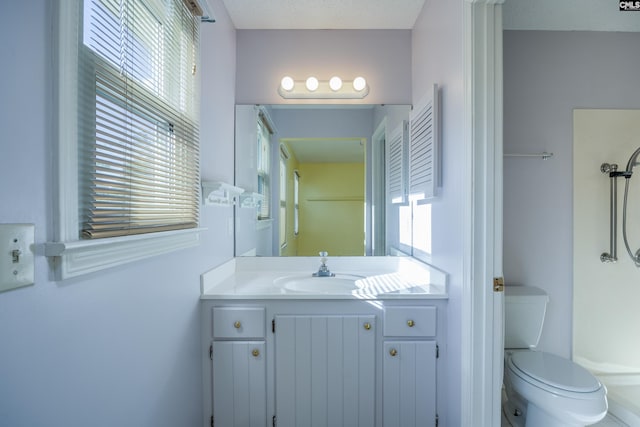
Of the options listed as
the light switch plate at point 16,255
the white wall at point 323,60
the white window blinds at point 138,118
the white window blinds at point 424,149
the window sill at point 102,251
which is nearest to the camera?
the light switch plate at point 16,255

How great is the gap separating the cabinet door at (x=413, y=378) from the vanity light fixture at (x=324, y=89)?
155cm

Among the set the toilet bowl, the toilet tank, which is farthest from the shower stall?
→ the toilet bowl

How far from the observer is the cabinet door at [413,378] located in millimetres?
1521

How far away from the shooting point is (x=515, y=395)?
1805 mm

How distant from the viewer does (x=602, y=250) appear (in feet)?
6.64

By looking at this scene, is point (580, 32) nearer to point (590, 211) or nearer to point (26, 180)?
point (590, 211)

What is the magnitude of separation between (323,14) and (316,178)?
40.3 inches

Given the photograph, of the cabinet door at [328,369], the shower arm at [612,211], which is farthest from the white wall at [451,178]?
the shower arm at [612,211]

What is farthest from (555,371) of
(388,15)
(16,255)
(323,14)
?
(323,14)

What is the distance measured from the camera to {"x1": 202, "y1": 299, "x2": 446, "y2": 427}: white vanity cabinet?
1520mm

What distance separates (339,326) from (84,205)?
1186mm

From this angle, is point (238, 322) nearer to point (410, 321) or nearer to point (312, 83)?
point (410, 321)

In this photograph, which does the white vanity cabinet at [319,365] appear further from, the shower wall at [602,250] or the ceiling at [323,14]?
the ceiling at [323,14]

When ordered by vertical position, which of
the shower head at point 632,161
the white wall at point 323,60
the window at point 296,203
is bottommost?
the window at point 296,203
